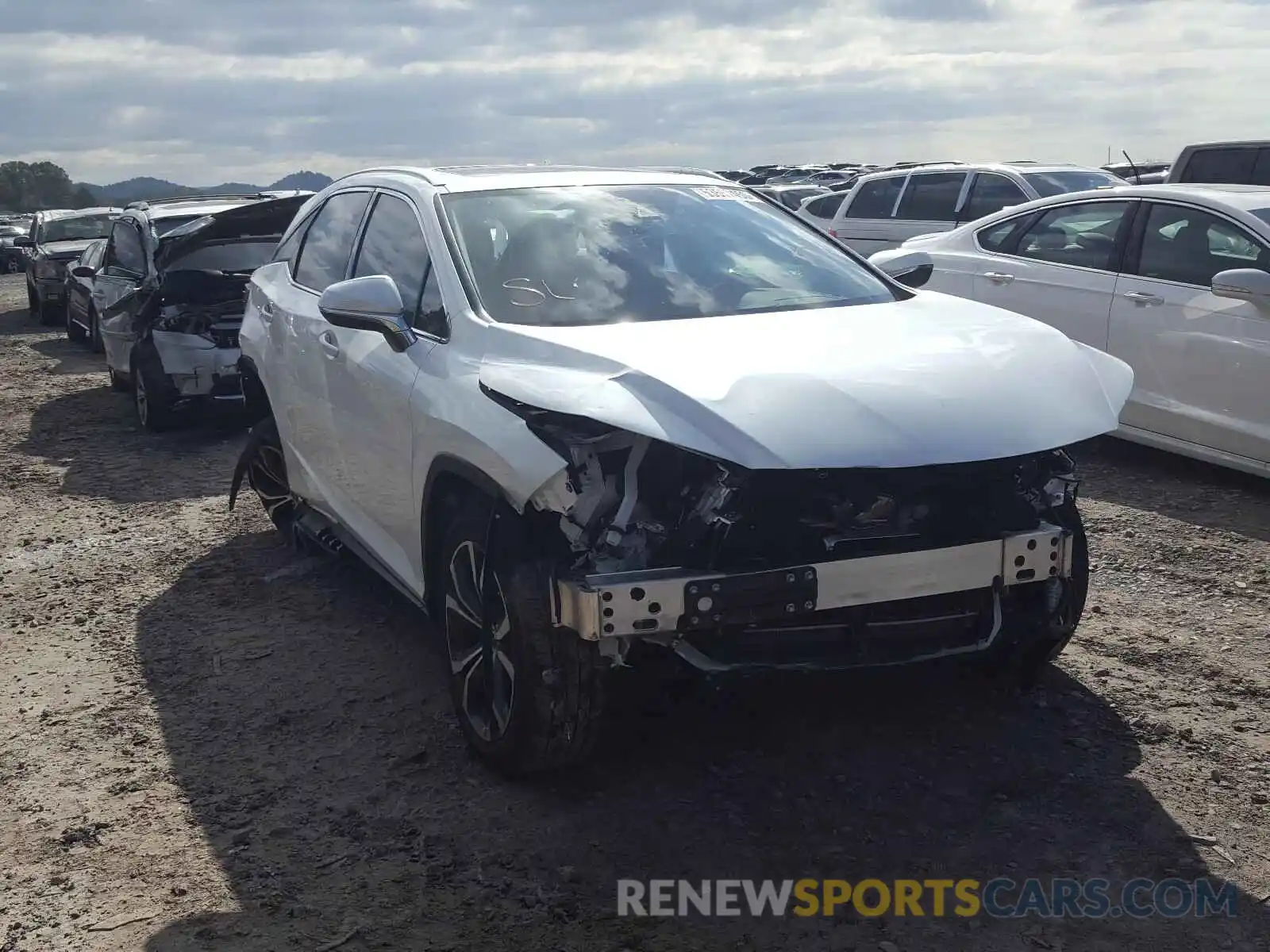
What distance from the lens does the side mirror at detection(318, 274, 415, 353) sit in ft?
14.1

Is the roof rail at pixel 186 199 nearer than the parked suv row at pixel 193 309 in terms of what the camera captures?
No

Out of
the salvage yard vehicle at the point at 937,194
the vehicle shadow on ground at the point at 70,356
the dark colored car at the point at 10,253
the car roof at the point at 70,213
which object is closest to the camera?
the salvage yard vehicle at the point at 937,194

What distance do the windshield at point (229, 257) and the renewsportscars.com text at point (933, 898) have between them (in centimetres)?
734

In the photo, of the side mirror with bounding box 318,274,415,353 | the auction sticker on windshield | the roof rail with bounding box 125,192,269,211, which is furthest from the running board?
the roof rail with bounding box 125,192,269,211

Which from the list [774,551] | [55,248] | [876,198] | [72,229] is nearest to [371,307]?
[774,551]

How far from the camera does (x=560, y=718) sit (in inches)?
144

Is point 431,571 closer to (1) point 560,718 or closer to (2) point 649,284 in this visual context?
(1) point 560,718

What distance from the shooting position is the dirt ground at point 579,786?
3.28 metres

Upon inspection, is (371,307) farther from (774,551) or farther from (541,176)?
(774,551)

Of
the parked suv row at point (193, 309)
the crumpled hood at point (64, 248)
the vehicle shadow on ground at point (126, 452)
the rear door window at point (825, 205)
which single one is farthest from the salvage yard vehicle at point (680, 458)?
the crumpled hood at point (64, 248)

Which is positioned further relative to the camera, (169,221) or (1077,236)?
(169,221)

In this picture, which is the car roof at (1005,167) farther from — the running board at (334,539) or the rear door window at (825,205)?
the running board at (334,539)

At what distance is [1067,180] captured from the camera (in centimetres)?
1316

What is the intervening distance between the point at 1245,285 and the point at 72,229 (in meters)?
19.4
